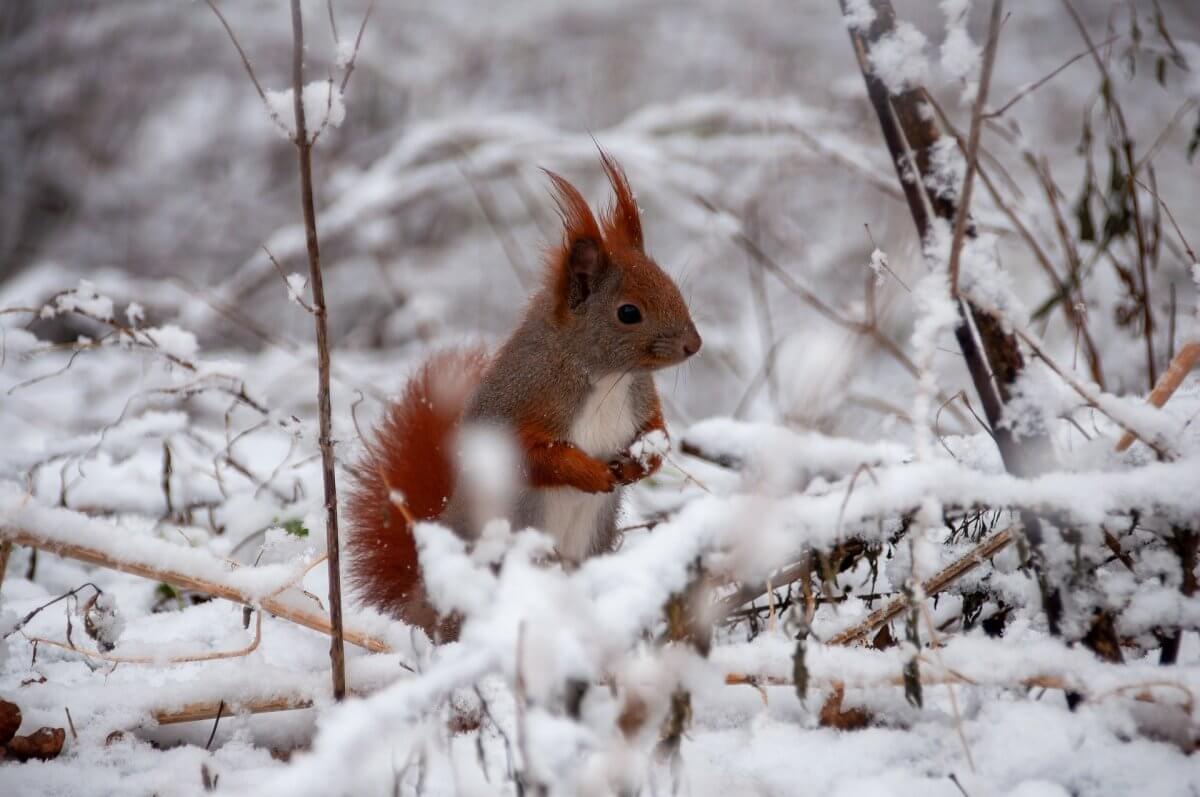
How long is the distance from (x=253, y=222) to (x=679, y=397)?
7.47 feet

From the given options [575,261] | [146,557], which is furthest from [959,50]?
[146,557]

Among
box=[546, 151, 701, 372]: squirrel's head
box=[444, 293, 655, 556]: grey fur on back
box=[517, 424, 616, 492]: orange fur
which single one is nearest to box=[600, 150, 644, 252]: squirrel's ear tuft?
box=[546, 151, 701, 372]: squirrel's head

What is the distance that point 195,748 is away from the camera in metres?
1.26

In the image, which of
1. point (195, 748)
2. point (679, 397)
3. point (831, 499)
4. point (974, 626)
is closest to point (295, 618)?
point (195, 748)

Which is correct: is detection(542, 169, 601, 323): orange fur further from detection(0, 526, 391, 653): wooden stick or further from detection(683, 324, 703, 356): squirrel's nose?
detection(0, 526, 391, 653): wooden stick

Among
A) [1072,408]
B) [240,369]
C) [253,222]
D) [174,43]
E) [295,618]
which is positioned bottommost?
[295,618]

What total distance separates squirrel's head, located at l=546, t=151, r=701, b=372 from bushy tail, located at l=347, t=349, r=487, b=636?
0.95ft

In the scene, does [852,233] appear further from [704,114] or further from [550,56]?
[550,56]

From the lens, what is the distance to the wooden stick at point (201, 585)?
1.13 metres

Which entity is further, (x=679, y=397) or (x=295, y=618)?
(x=679, y=397)

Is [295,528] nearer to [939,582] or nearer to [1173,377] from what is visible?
[939,582]

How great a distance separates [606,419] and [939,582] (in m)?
0.66

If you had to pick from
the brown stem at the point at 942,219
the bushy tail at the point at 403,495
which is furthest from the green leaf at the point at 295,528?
the brown stem at the point at 942,219

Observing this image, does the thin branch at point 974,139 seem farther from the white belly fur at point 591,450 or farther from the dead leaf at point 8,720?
the dead leaf at point 8,720
